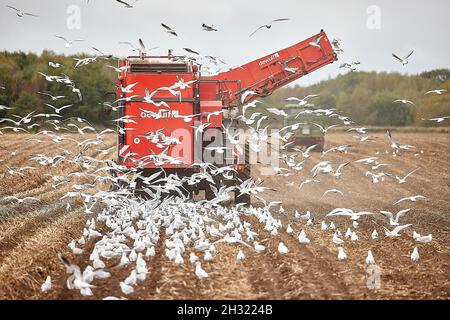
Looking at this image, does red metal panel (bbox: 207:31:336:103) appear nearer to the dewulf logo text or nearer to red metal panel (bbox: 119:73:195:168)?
the dewulf logo text

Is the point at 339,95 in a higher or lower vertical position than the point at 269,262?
higher

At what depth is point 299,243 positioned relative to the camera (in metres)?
9.80

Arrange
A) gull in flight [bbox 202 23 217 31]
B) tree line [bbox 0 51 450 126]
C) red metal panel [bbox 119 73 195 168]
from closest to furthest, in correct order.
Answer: gull in flight [bbox 202 23 217 31] → red metal panel [bbox 119 73 195 168] → tree line [bbox 0 51 450 126]

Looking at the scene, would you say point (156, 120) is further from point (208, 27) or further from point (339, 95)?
point (339, 95)

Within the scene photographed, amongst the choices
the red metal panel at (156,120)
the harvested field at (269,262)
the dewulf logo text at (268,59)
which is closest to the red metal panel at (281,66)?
the dewulf logo text at (268,59)

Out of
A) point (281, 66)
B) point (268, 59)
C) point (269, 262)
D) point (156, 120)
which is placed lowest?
point (269, 262)

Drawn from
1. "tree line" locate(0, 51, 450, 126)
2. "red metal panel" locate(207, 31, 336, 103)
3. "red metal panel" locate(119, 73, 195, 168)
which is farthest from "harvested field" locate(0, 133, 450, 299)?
"tree line" locate(0, 51, 450, 126)

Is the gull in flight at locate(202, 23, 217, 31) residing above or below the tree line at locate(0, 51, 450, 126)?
below

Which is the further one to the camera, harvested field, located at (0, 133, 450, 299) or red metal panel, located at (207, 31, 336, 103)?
red metal panel, located at (207, 31, 336, 103)

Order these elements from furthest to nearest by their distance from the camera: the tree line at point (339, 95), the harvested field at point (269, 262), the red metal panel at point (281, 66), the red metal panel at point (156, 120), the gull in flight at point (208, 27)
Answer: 1. the tree line at point (339, 95)
2. the red metal panel at point (281, 66)
3. the red metal panel at point (156, 120)
4. the gull in flight at point (208, 27)
5. the harvested field at point (269, 262)

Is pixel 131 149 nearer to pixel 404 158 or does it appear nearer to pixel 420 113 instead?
pixel 404 158

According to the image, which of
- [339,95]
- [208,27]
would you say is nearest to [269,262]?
Answer: [208,27]

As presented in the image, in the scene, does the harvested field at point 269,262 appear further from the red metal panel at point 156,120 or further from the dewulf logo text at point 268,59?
the dewulf logo text at point 268,59
